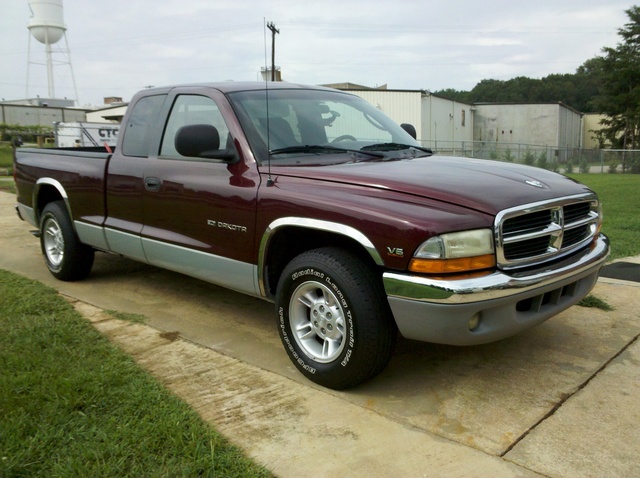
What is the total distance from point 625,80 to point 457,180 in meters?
56.6

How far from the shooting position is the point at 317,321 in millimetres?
3504

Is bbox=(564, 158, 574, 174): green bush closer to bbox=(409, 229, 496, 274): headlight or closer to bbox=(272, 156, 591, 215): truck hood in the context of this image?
bbox=(272, 156, 591, 215): truck hood

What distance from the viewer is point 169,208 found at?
4426mm

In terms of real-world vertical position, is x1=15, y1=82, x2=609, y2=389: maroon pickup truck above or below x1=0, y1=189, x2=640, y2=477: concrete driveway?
above

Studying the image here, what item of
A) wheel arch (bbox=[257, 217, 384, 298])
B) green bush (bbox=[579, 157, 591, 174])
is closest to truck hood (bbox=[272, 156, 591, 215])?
wheel arch (bbox=[257, 217, 384, 298])

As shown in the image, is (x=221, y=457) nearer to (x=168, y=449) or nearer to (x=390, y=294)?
(x=168, y=449)

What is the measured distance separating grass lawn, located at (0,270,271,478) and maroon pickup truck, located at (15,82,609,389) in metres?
0.84

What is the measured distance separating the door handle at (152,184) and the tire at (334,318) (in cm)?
147

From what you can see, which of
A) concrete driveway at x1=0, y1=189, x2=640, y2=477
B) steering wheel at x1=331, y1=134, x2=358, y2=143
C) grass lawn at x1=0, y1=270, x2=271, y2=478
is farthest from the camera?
steering wheel at x1=331, y1=134, x2=358, y2=143

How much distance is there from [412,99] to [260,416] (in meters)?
38.1

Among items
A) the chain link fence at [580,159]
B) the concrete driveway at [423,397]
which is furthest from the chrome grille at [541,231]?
the chain link fence at [580,159]

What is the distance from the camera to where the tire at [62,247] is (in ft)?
18.5

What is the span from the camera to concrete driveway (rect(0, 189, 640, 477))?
2.76 metres

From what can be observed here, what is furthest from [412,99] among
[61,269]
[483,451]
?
[483,451]
